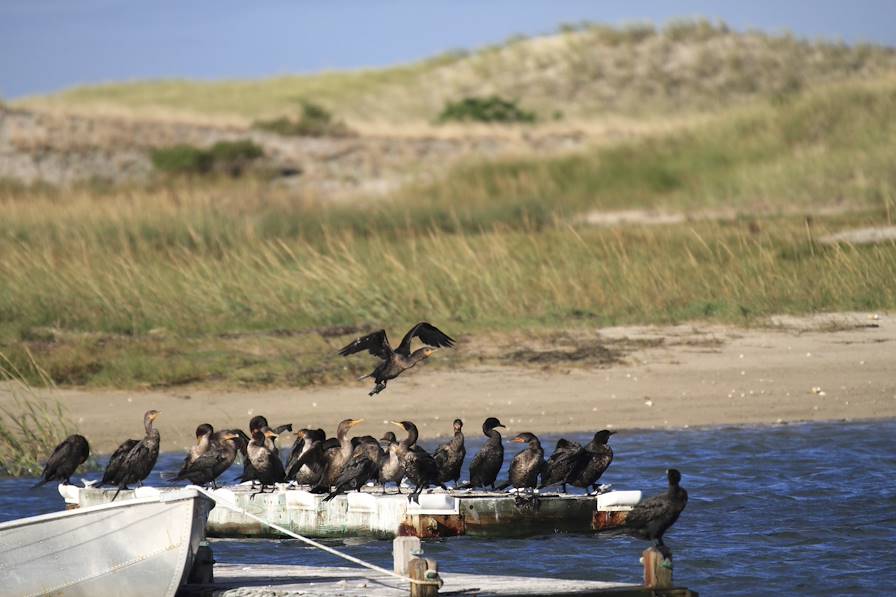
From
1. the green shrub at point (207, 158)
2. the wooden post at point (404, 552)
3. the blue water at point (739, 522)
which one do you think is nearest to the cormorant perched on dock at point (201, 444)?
the blue water at point (739, 522)

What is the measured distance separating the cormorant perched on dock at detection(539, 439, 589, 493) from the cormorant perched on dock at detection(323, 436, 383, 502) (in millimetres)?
1390

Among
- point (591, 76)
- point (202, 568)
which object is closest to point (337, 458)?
point (202, 568)

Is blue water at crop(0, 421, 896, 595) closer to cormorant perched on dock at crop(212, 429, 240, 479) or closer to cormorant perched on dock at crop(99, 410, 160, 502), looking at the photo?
cormorant perched on dock at crop(212, 429, 240, 479)

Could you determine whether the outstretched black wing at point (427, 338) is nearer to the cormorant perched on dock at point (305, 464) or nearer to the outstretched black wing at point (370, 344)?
the outstretched black wing at point (370, 344)

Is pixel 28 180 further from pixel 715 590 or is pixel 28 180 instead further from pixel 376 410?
pixel 715 590

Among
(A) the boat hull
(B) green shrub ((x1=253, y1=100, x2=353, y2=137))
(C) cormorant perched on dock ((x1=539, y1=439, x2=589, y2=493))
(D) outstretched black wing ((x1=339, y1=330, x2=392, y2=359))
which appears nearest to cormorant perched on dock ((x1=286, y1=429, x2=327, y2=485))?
(D) outstretched black wing ((x1=339, y1=330, x2=392, y2=359))

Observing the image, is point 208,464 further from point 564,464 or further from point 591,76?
point 591,76

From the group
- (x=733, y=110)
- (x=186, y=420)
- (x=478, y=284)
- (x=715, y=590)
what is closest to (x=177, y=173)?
(x=733, y=110)

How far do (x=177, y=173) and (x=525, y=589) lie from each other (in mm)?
31927

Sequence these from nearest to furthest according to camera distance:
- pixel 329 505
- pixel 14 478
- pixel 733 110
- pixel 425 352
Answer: pixel 329 505
pixel 425 352
pixel 14 478
pixel 733 110

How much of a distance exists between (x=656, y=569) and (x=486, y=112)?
157 feet

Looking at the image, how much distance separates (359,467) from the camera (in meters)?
11.9

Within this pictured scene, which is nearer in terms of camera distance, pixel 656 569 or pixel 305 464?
pixel 656 569

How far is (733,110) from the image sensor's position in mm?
39812
